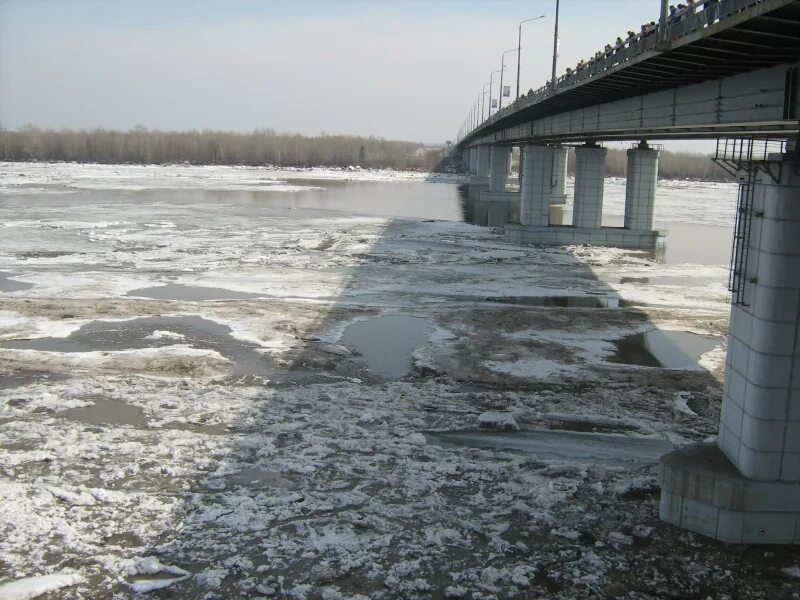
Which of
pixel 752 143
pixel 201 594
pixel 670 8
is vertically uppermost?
pixel 670 8

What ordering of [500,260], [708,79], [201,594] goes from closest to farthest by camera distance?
[201,594], [708,79], [500,260]

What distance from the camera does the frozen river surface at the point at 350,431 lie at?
8.58 meters

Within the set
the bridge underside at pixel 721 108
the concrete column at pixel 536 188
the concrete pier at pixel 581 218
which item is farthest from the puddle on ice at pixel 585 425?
the concrete column at pixel 536 188

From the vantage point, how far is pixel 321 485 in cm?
1057

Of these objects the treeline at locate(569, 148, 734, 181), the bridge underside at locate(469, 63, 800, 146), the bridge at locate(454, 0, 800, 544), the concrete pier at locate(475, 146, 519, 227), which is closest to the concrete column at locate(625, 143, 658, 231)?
the bridge underside at locate(469, 63, 800, 146)

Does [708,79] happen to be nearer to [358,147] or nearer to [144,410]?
[144,410]

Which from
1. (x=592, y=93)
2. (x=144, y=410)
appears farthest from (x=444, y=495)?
(x=592, y=93)

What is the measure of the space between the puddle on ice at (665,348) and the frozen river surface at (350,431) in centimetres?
10

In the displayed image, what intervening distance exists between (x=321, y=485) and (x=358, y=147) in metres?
177

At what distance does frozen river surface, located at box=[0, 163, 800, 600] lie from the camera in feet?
28.1

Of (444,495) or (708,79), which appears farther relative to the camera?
(708,79)

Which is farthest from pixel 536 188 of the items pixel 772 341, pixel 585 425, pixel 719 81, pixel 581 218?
pixel 772 341

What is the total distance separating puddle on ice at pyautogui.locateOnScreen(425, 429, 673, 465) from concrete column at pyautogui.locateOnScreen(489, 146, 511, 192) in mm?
65818

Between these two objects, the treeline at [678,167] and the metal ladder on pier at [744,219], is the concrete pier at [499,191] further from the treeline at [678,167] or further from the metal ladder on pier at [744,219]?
the treeline at [678,167]
